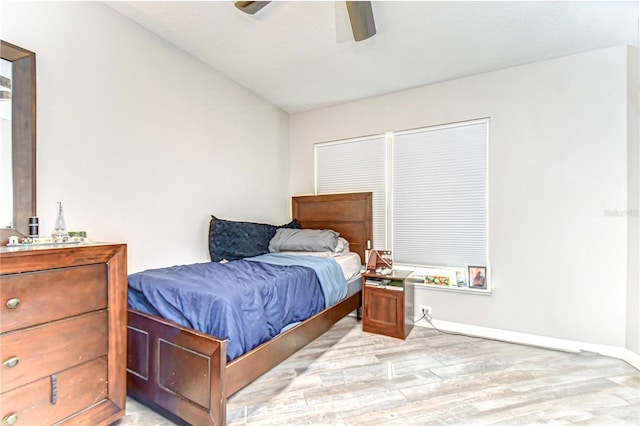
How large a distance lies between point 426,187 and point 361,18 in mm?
1873

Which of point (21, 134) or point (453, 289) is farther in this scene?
→ point (453, 289)

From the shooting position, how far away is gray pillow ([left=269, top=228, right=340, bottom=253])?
10.1 feet

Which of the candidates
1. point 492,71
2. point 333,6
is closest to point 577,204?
point 492,71

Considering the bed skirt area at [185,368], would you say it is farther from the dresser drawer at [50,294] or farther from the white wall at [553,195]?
the white wall at [553,195]

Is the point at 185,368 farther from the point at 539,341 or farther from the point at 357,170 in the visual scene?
the point at 539,341

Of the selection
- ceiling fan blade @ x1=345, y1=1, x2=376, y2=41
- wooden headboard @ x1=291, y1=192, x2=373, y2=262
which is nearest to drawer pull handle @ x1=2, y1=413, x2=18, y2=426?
ceiling fan blade @ x1=345, y1=1, x2=376, y2=41

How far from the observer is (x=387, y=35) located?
2.21m

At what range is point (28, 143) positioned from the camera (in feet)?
5.13

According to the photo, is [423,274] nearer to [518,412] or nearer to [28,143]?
[518,412]

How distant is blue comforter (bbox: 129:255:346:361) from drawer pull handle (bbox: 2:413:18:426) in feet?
2.08

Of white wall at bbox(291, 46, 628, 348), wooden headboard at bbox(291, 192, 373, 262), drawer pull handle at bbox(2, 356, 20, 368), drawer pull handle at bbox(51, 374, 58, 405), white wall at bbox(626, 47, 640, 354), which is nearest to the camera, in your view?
drawer pull handle at bbox(2, 356, 20, 368)

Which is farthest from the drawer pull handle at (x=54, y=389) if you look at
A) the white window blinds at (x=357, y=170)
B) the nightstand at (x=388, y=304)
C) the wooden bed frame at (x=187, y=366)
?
the white window blinds at (x=357, y=170)

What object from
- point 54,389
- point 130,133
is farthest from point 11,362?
point 130,133

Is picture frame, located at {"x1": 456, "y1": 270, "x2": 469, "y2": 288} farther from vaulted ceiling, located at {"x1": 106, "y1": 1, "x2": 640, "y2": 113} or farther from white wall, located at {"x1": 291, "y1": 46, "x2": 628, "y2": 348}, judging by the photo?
vaulted ceiling, located at {"x1": 106, "y1": 1, "x2": 640, "y2": 113}
